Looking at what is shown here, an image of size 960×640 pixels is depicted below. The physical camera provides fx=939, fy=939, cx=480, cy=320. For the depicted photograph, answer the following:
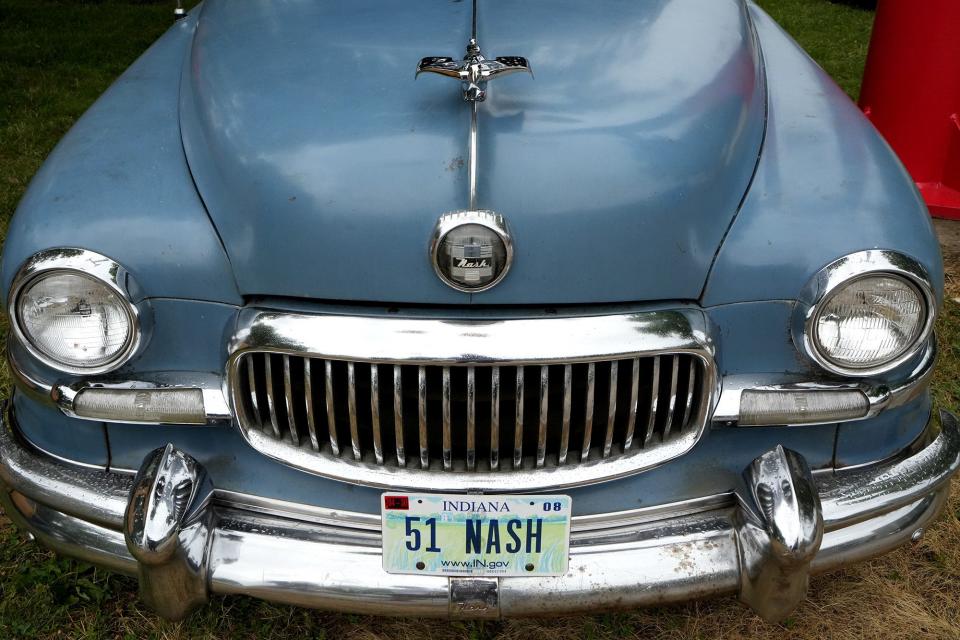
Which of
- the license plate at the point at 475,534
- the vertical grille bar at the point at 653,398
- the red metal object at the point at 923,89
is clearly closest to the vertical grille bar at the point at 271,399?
the license plate at the point at 475,534

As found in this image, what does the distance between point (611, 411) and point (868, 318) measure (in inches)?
20.2

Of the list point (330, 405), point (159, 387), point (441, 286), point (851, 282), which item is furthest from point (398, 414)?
point (851, 282)

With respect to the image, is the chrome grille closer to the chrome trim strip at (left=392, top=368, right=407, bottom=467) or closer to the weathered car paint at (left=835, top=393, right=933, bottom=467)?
the chrome trim strip at (left=392, top=368, right=407, bottom=467)

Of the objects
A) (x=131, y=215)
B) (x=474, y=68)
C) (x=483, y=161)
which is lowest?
(x=131, y=215)

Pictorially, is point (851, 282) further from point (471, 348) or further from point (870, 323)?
point (471, 348)

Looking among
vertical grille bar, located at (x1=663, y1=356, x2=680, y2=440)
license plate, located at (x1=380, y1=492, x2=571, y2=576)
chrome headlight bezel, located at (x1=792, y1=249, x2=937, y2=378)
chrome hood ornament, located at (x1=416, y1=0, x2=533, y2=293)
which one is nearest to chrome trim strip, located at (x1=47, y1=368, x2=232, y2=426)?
license plate, located at (x1=380, y1=492, x2=571, y2=576)

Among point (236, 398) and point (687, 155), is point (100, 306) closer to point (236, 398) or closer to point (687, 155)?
point (236, 398)

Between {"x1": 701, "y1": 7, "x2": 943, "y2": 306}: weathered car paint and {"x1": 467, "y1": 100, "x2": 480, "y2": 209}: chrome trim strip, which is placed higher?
{"x1": 467, "y1": 100, "x2": 480, "y2": 209}: chrome trim strip

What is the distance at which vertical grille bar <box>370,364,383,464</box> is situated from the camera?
5.36ft

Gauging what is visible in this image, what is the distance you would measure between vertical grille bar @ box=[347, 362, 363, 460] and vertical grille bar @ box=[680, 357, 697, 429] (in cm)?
61

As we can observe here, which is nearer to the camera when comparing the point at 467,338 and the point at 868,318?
the point at 467,338

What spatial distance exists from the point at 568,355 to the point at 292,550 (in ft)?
2.10

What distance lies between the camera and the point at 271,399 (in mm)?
1716

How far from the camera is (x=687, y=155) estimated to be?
69.4 inches
